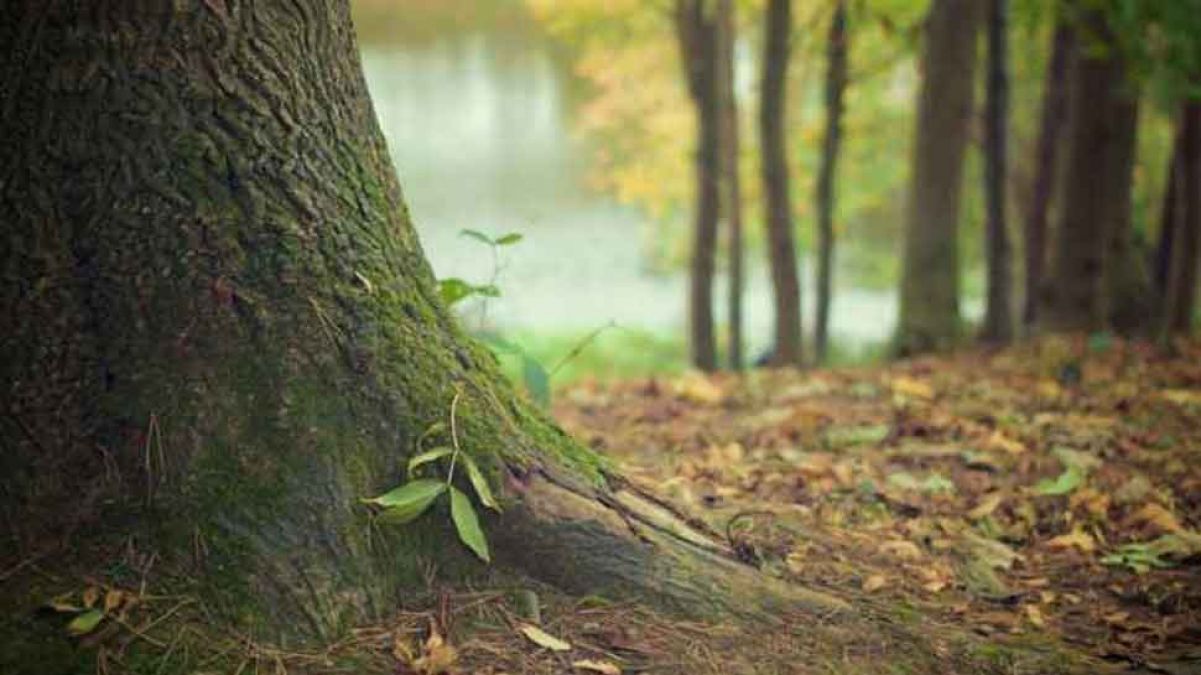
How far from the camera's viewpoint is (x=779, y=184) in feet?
42.8

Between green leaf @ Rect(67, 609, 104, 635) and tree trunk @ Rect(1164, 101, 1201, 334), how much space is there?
10669 millimetres

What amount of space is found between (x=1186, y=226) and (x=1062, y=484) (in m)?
8.10

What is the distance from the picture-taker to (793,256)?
13500 millimetres

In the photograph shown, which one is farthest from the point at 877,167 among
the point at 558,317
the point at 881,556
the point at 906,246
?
the point at 881,556

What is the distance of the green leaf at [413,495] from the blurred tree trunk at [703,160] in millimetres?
11054

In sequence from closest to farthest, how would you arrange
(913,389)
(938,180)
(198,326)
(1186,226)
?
(198,326), (913,389), (938,180), (1186,226)

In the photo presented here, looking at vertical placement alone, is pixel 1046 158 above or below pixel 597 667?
above

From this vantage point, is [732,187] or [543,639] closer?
[543,639]

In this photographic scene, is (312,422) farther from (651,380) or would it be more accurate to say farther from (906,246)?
(906,246)

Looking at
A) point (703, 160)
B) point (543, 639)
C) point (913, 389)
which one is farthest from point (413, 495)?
point (703, 160)

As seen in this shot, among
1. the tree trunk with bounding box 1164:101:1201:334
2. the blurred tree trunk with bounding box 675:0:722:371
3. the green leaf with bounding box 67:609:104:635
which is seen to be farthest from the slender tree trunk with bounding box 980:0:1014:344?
the green leaf with bounding box 67:609:104:635

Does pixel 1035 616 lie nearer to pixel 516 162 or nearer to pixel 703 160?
pixel 703 160

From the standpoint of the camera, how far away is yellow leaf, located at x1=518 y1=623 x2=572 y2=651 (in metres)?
3.10

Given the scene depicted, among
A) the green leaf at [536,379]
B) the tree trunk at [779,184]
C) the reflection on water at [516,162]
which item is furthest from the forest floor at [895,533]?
Result: the reflection on water at [516,162]
